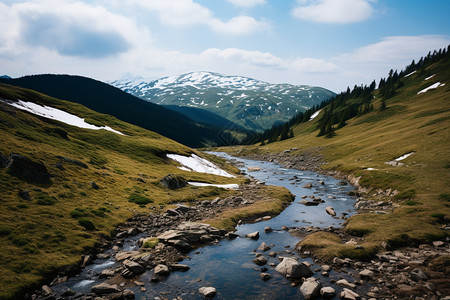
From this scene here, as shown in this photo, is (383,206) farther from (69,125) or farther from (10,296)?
(69,125)

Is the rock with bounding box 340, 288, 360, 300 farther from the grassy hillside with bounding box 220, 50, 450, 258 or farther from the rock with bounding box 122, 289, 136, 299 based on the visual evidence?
the rock with bounding box 122, 289, 136, 299

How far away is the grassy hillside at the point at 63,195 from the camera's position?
19.5 metres

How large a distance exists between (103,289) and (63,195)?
1839cm

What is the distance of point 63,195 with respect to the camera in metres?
30.8

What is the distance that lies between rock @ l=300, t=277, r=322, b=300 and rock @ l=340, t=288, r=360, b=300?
163 cm

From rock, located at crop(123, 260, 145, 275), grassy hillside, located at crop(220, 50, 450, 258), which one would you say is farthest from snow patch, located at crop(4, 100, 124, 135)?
grassy hillside, located at crop(220, 50, 450, 258)

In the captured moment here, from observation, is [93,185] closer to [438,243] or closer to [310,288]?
[310,288]

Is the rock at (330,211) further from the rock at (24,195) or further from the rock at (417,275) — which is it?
the rock at (24,195)

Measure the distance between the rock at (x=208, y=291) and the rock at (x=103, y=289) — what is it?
604 cm

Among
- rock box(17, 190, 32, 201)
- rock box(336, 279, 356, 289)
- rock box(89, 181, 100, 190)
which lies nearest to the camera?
rock box(336, 279, 356, 289)

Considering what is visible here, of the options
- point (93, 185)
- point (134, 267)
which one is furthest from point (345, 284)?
point (93, 185)

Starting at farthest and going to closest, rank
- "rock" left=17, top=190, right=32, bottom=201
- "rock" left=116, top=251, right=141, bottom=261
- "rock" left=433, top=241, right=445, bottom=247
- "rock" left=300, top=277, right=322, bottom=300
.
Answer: "rock" left=17, top=190, right=32, bottom=201, "rock" left=433, top=241, right=445, bottom=247, "rock" left=116, top=251, right=141, bottom=261, "rock" left=300, top=277, right=322, bottom=300

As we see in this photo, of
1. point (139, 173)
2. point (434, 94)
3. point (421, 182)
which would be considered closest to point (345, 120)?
point (434, 94)

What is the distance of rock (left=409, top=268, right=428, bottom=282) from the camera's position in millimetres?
18500
